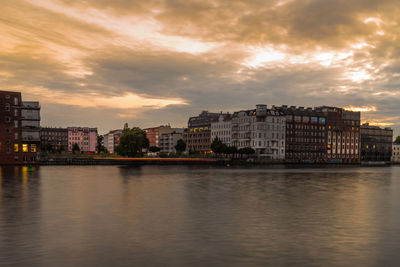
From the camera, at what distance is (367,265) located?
1864cm

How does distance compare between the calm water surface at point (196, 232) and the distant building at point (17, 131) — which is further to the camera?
the distant building at point (17, 131)

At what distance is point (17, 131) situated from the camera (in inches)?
5517

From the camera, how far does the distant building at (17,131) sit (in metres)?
137

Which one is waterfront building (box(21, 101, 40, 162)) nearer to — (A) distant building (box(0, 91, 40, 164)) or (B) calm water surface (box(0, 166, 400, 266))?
(A) distant building (box(0, 91, 40, 164))

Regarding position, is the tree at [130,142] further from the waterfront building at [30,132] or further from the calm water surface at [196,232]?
the calm water surface at [196,232]

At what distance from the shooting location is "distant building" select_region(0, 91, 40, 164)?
13738 cm

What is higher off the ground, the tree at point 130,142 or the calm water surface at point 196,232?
the tree at point 130,142

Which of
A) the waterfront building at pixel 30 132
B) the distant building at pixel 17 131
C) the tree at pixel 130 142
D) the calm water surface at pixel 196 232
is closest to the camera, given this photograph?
the calm water surface at pixel 196 232

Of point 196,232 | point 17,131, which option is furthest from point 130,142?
point 196,232

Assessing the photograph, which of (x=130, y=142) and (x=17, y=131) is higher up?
(x=17, y=131)

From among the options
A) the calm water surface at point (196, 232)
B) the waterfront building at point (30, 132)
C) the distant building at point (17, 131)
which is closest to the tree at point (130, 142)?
the waterfront building at point (30, 132)

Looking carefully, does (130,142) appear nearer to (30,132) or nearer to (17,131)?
(30,132)

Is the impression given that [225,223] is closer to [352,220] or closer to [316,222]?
[316,222]

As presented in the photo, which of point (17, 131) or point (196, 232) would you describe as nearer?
point (196, 232)
